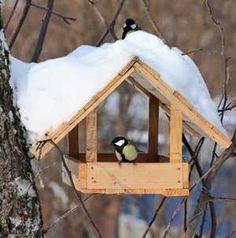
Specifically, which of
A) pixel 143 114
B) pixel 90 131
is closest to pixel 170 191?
→ pixel 90 131

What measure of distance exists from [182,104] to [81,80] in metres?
0.22

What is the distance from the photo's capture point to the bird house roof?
1.42 meters

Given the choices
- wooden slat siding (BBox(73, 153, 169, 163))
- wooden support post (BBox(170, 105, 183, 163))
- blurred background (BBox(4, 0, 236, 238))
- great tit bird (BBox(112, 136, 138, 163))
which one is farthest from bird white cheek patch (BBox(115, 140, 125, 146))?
blurred background (BBox(4, 0, 236, 238))

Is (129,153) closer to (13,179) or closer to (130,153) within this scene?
(130,153)

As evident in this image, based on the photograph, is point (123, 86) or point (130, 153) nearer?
point (130, 153)

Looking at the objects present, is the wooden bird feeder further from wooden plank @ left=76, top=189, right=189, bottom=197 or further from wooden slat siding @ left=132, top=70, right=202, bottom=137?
wooden slat siding @ left=132, top=70, right=202, bottom=137

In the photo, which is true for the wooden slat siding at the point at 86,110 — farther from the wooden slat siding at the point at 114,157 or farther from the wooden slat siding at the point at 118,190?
the wooden slat siding at the point at 114,157

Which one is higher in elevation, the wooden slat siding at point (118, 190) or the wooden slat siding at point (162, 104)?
the wooden slat siding at point (162, 104)

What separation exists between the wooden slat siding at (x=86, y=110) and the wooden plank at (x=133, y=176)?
0.14 meters

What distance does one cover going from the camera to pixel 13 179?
1332 mm

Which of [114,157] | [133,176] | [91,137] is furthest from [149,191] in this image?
[114,157]

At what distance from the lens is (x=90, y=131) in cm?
155

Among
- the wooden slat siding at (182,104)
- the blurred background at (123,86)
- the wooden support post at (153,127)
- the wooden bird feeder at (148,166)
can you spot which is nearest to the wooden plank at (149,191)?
the wooden bird feeder at (148,166)

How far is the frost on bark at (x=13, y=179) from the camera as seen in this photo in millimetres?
1327
